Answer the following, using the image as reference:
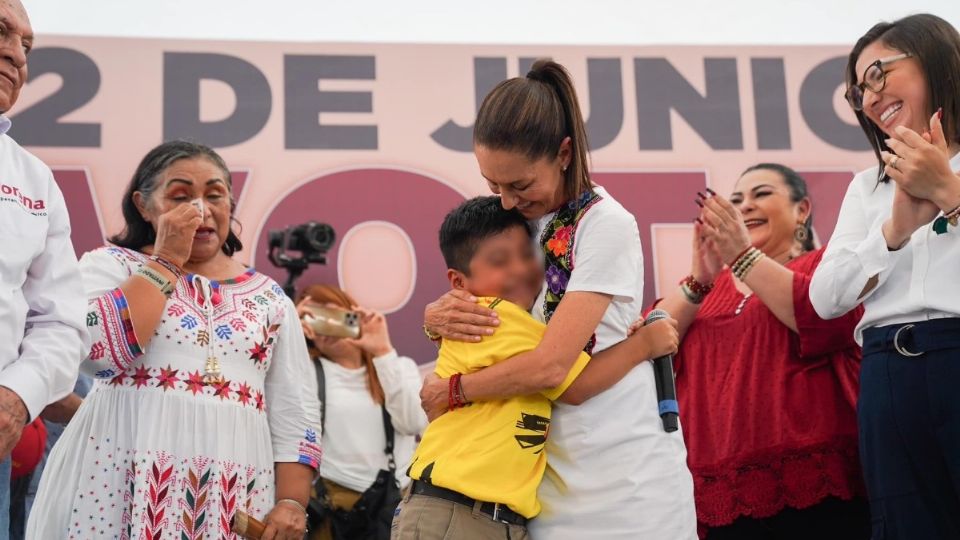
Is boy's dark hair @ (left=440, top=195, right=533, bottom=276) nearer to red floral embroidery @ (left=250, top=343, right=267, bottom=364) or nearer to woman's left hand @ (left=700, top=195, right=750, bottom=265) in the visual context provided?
red floral embroidery @ (left=250, top=343, right=267, bottom=364)

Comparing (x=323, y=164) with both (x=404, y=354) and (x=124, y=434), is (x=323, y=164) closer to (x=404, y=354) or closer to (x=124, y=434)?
(x=404, y=354)

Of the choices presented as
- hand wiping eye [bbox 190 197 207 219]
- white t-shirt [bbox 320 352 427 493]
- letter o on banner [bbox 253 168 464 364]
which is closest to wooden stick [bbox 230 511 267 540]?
hand wiping eye [bbox 190 197 207 219]

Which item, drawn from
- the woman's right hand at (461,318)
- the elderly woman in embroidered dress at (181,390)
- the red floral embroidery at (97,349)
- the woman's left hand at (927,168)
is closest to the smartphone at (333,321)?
the elderly woman in embroidered dress at (181,390)

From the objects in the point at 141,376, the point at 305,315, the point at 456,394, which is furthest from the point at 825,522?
the point at 305,315

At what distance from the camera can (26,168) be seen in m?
1.98

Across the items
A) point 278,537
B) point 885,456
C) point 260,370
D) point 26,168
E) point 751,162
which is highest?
point 751,162

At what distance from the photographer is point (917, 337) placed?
7.09ft

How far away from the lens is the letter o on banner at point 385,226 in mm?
4605

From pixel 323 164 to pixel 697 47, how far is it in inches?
71.5

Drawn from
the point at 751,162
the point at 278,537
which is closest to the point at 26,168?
the point at 278,537

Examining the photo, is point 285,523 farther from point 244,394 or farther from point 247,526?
point 244,394

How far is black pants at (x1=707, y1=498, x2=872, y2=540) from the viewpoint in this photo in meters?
2.57

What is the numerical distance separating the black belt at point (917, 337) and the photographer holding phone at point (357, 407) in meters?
2.00

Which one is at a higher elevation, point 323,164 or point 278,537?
point 323,164
